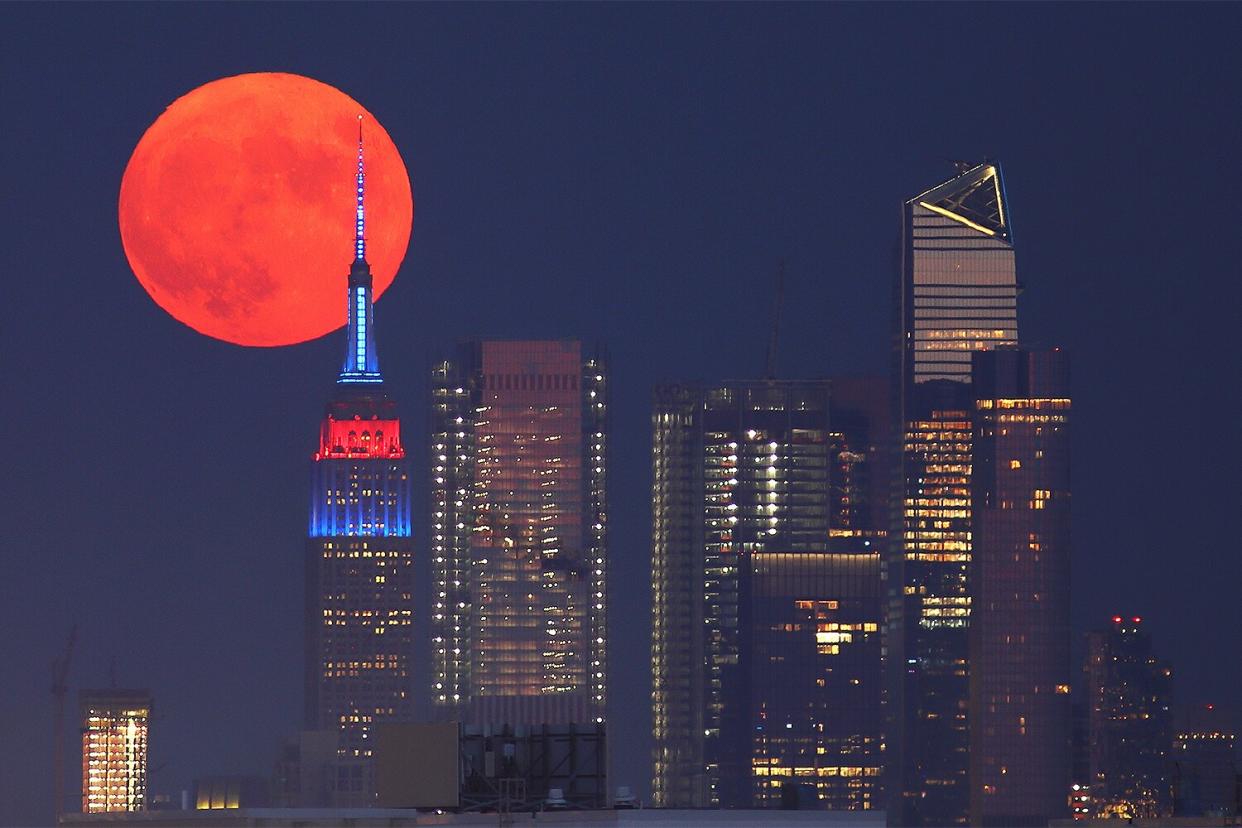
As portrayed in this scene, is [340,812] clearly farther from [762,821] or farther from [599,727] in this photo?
[599,727]

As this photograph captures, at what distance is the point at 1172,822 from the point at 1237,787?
447 inches

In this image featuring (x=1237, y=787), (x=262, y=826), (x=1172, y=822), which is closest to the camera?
(x=262, y=826)

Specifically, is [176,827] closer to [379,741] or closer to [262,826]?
[262,826]

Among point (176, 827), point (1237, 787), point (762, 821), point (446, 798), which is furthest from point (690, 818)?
point (1237, 787)

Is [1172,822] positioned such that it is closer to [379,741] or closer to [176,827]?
[379,741]

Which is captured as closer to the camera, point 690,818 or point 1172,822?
point 690,818

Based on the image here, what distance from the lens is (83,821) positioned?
8750 centimetres

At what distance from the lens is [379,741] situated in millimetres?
93938

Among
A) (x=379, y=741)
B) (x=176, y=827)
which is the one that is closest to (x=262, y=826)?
(x=176, y=827)

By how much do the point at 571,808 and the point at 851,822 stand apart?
9.12 meters

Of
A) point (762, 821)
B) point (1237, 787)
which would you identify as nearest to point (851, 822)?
point (762, 821)

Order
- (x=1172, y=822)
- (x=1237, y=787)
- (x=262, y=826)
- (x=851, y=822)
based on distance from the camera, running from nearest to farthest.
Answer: (x=262, y=826), (x=851, y=822), (x=1172, y=822), (x=1237, y=787)

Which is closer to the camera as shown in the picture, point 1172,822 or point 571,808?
point 571,808

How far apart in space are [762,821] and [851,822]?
7.85 feet
